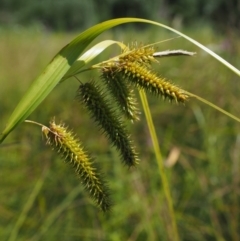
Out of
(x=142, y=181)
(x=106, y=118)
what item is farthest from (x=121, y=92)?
(x=142, y=181)

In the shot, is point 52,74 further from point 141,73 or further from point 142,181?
point 142,181

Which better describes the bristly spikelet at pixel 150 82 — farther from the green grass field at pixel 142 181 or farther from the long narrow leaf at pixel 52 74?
the green grass field at pixel 142 181

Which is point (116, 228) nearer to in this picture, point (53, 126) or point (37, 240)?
point (37, 240)

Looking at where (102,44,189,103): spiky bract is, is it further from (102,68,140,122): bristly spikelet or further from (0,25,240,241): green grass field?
(0,25,240,241): green grass field

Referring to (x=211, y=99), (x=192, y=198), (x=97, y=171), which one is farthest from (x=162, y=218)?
(x=211, y=99)

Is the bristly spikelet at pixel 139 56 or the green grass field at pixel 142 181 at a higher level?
the bristly spikelet at pixel 139 56

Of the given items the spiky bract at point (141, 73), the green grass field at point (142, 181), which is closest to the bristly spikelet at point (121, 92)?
the spiky bract at point (141, 73)

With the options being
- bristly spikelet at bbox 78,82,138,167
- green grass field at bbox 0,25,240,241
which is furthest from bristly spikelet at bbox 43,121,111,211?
green grass field at bbox 0,25,240,241

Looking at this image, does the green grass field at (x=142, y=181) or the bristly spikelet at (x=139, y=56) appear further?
the green grass field at (x=142, y=181)
